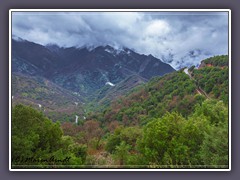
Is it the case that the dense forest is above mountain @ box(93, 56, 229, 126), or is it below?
below

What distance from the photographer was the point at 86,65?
7332 mm

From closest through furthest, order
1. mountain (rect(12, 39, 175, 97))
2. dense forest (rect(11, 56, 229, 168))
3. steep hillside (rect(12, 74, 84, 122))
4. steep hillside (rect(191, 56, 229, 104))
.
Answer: dense forest (rect(11, 56, 229, 168)) → steep hillside (rect(191, 56, 229, 104)) → steep hillside (rect(12, 74, 84, 122)) → mountain (rect(12, 39, 175, 97))

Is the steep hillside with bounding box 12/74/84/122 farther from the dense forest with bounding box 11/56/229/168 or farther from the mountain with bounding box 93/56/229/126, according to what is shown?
the mountain with bounding box 93/56/229/126

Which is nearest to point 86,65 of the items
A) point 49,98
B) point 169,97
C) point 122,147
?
point 49,98

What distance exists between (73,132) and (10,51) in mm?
2306

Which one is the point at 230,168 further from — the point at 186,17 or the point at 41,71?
the point at 41,71

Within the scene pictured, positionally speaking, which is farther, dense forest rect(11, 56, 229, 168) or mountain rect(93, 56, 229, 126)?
mountain rect(93, 56, 229, 126)

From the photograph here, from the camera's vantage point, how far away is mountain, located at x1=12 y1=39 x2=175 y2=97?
706 centimetres

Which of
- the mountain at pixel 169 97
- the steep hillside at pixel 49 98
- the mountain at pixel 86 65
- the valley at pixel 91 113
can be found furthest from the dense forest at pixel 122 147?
the mountain at pixel 169 97

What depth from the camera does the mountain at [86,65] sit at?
7057 millimetres

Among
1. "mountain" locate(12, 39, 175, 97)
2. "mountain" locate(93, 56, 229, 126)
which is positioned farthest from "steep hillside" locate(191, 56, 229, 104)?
"mountain" locate(12, 39, 175, 97)

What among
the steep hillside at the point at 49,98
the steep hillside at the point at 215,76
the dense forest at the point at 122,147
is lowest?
the dense forest at the point at 122,147

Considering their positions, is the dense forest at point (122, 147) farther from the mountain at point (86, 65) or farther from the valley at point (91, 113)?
the mountain at point (86, 65)
